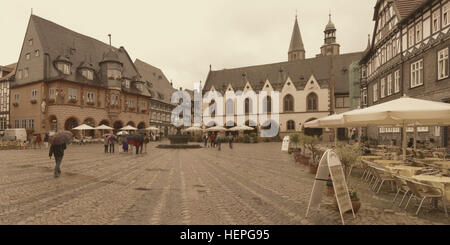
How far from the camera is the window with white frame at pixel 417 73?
719 inches

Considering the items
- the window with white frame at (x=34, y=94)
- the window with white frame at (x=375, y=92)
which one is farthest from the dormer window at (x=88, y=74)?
the window with white frame at (x=375, y=92)

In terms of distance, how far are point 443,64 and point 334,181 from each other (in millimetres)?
16524

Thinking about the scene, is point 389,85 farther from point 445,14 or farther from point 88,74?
point 88,74

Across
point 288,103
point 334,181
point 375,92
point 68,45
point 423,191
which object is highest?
point 68,45

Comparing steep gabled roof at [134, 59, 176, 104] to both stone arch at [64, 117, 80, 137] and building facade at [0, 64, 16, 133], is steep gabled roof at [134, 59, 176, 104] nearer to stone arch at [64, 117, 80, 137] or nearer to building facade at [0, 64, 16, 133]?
stone arch at [64, 117, 80, 137]

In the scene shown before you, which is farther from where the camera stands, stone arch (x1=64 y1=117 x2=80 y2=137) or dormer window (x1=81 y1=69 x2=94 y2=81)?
dormer window (x1=81 y1=69 x2=94 y2=81)

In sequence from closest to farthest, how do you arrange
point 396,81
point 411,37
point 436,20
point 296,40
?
1. point 436,20
2. point 411,37
3. point 396,81
4. point 296,40

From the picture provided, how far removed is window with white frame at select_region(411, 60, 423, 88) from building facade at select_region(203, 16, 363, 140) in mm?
24478

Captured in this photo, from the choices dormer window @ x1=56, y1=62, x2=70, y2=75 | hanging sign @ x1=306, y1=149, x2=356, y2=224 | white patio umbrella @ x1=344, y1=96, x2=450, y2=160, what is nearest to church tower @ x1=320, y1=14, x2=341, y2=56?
dormer window @ x1=56, y1=62, x2=70, y2=75

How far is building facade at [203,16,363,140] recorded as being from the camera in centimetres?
4925

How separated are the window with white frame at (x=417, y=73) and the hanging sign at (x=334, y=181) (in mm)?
17649

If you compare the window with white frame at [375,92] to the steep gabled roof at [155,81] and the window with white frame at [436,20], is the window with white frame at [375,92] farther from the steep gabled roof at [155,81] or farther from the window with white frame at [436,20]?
the steep gabled roof at [155,81]

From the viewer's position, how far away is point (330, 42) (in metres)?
73.6

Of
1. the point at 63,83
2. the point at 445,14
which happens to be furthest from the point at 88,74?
the point at 445,14
